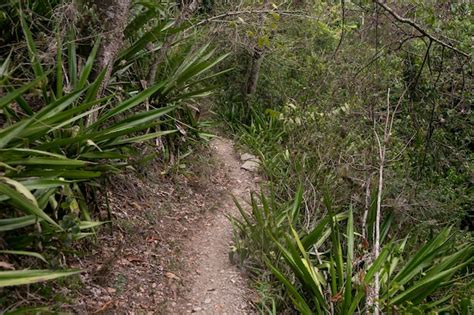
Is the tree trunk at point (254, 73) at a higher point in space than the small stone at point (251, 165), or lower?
higher

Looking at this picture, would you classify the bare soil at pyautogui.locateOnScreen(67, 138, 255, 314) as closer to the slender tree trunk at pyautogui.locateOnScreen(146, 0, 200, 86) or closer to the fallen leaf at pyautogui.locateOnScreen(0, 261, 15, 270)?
the fallen leaf at pyautogui.locateOnScreen(0, 261, 15, 270)

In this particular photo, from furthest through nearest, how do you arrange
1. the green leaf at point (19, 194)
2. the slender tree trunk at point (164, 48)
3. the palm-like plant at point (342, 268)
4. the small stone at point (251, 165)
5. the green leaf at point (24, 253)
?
the small stone at point (251, 165), the slender tree trunk at point (164, 48), the palm-like plant at point (342, 268), the green leaf at point (24, 253), the green leaf at point (19, 194)

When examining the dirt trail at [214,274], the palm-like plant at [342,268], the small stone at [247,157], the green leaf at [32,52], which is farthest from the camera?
the small stone at [247,157]

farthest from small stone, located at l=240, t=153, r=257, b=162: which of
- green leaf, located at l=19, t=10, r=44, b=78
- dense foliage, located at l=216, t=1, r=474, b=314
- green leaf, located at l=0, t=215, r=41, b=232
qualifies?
green leaf, located at l=0, t=215, r=41, b=232

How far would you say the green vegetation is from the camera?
341cm

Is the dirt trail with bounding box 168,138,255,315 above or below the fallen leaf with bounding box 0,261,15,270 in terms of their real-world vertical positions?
below

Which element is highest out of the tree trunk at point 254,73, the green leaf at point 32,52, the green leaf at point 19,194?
the green leaf at point 32,52

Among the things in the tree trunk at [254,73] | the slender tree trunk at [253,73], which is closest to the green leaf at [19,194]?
the slender tree trunk at [253,73]

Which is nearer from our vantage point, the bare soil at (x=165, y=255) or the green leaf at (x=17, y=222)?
the green leaf at (x=17, y=222)

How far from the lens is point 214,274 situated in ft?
15.4

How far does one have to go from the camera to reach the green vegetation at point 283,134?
3410 mm

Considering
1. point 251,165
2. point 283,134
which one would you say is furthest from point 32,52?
point 283,134

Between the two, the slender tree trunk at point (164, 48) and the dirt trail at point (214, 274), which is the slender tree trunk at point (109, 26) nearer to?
the slender tree trunk at point (164, 48)

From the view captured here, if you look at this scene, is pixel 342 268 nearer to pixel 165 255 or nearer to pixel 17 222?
pixel 165 255
